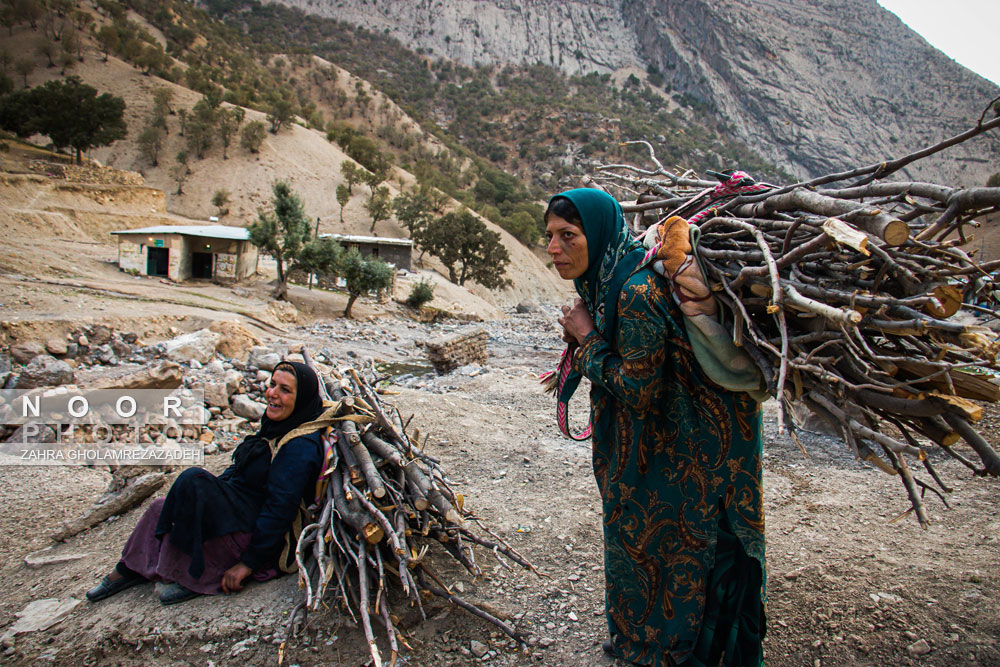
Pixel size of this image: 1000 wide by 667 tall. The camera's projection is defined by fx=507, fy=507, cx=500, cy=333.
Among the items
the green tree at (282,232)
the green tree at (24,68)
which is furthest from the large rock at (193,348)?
the green tree at (24,68)

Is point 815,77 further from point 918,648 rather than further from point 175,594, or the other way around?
point 175,594

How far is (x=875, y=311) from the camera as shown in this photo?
1271 millimetres

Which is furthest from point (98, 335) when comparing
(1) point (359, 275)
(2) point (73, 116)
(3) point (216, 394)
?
(2) point (73, 116)

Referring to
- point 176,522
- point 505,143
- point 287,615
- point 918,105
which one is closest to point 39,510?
point 176,522

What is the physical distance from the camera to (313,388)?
8.07 ft

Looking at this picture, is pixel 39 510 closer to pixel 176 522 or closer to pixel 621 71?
pixel 176 522

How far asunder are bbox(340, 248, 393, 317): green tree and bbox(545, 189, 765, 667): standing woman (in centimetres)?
1654

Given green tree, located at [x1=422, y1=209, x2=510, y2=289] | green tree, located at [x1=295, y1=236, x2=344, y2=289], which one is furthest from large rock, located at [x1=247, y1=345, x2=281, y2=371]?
green tree, located at [x1=422, y1=209, x2=510, y2=289]

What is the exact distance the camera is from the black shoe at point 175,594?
7.27 feet

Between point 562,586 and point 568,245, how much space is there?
5.76 feet

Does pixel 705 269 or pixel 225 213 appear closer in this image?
pixel 705 269

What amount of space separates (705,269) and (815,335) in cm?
38

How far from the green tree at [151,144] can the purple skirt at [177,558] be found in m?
33.6

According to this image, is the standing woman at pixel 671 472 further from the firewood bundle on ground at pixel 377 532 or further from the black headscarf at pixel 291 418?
the black headscarf at pixel 291 418
